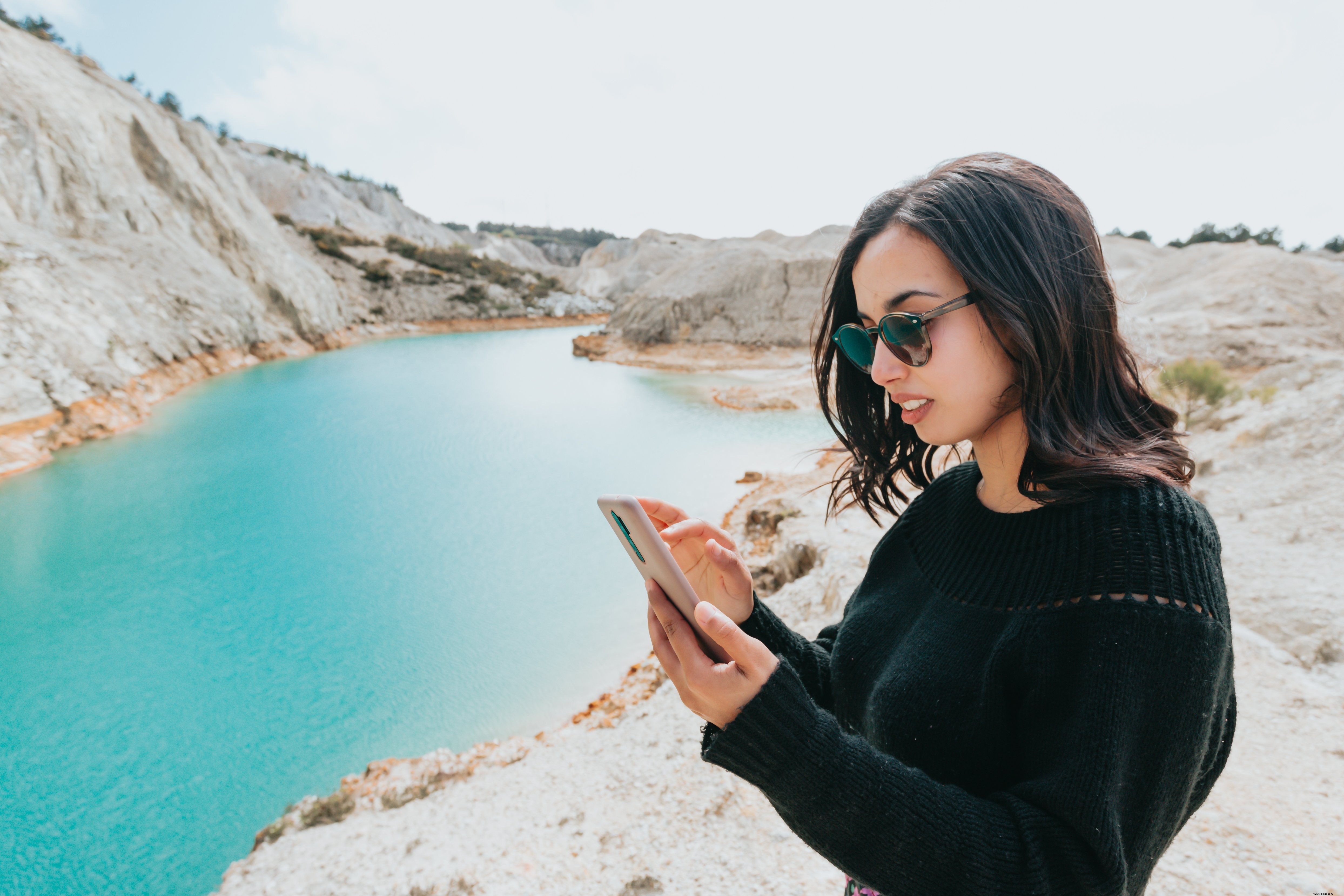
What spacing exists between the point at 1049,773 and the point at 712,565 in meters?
0.75

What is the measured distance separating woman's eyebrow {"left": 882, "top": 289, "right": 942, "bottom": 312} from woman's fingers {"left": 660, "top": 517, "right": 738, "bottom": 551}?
0.57 metres

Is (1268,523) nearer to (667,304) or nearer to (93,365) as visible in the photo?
(93,365)

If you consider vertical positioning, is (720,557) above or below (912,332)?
below

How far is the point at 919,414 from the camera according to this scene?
1211mm

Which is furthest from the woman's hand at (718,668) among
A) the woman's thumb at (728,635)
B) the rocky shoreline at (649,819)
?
the rocky shoreline at (649,819)

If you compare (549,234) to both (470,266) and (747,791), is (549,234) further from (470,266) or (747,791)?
(747,791)

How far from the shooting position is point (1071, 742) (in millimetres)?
808

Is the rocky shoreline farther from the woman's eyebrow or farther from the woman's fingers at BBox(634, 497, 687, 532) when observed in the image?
the woman's eyebrow

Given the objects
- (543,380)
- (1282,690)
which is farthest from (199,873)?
(543,380)

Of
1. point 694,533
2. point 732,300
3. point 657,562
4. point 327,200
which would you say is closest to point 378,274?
point 327,200

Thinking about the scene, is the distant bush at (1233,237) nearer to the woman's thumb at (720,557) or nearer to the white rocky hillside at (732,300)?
the white rocky hillside at (732,300)

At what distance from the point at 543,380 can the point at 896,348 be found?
2102 centimetres

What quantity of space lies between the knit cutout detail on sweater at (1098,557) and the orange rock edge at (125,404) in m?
14.3

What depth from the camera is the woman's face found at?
1117 mm
